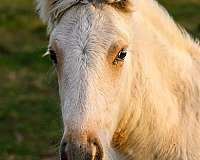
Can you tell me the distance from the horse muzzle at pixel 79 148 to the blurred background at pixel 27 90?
107cm

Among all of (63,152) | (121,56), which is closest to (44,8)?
(121,56)

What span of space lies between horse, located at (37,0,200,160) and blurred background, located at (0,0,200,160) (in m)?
0.72

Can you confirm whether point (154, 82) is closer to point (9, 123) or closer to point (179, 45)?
point (179, 45)

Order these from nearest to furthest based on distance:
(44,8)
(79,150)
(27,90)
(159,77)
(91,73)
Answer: (79,150)
(91,73)
(44,8)
(159,77)
(27,90)

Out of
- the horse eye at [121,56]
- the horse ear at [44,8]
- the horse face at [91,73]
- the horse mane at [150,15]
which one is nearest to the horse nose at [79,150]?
the horse face at [91,73]

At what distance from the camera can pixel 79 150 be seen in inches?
Result: 162

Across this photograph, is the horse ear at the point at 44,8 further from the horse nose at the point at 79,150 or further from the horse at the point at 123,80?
the horse nose at the point at 79,150

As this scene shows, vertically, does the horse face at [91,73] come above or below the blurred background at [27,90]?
above

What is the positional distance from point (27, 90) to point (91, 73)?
9.03 metres

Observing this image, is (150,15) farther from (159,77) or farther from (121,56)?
(121,56)

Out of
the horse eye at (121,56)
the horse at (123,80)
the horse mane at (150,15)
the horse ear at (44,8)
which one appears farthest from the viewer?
the horse ear at (44,8)

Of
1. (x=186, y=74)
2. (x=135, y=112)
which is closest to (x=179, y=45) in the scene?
(x=186, y=74)

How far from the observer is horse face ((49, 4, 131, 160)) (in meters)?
4.20

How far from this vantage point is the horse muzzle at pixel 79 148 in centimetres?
412
